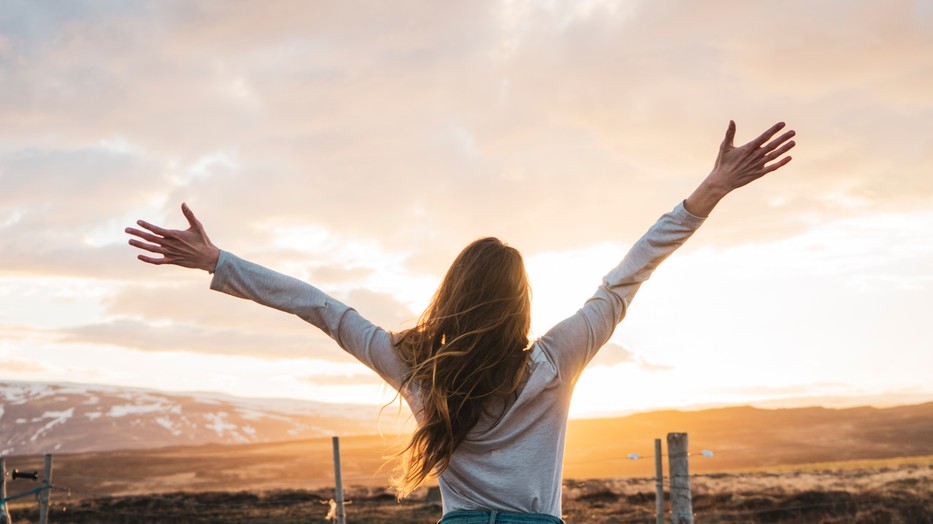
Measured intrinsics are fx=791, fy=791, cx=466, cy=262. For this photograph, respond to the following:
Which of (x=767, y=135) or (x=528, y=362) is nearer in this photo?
(x=528, y=362)

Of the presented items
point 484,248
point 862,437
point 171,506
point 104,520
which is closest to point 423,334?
point 484,248

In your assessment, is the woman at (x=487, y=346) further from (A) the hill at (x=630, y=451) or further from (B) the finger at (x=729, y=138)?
(A) the hill at (x=630, y=451)

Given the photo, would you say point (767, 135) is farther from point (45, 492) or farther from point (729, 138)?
point (45, 492)

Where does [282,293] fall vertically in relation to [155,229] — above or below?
below

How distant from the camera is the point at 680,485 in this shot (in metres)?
7.47

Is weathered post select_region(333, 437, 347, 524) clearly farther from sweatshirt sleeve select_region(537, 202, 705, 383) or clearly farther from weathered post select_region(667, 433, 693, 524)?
sweatshirt sleeve select_region(537, 202, 705, 383)

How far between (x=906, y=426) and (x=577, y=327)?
3646 inches

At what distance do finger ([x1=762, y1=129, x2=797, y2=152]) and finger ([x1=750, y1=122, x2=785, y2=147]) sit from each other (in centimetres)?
2

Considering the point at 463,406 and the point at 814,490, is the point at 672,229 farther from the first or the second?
the point at 814,490

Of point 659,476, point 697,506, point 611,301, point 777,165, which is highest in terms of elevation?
point 777,165

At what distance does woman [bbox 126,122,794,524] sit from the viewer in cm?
197

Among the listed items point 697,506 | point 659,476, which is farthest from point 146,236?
point 697,506

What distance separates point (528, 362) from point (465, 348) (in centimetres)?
17

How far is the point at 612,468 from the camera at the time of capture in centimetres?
7325
